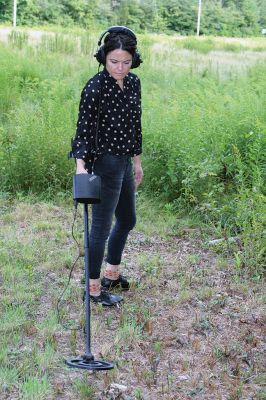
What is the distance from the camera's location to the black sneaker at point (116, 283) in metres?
4.10

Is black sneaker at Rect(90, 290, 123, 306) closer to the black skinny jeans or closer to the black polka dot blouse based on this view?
the black skinny jeans

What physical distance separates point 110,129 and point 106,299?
118cm

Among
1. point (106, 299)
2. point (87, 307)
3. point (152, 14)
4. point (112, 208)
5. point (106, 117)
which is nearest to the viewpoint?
point (87, 307)

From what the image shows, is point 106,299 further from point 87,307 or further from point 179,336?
point 87,307

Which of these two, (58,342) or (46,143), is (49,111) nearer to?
(46,143)

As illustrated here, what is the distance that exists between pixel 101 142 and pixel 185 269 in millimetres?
1574

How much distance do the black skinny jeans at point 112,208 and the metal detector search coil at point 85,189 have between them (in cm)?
35

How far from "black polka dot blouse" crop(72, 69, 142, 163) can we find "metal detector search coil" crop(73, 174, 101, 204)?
291mm

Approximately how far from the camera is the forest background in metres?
29.6

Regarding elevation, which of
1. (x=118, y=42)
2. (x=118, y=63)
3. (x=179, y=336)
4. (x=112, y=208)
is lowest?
(x=179, y=336)

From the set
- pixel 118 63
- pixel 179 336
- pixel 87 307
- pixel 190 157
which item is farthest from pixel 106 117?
pixel 190 157

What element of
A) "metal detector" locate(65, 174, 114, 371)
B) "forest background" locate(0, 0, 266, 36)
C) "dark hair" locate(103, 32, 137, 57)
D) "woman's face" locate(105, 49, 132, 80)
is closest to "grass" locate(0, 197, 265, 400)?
"metal detector" locate(65, 174, 114, 371)

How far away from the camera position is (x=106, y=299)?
12.7 ft

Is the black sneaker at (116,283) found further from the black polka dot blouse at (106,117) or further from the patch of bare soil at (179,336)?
the black polka dot blouse at (106,117)
